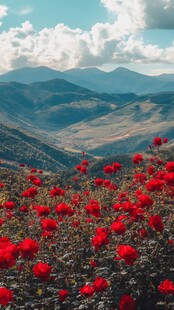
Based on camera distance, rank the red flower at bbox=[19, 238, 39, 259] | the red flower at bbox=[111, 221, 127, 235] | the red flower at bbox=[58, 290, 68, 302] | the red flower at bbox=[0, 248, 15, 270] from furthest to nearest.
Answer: the red flower at bbox=[111, 221, 127, 235], the red flower at bbox=[19, 238, 39, 259], the red flower at bbox=[58, 290, 68, 302], the red flower at bbox=[0, 248, 15, 270]

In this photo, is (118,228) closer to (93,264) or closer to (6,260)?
(93,264)

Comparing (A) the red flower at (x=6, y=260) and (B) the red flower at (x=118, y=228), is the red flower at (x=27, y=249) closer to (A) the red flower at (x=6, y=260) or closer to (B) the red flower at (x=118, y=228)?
(A) the red flower at (x=6, y=260)

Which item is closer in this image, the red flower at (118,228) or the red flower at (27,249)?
the red flower at (27,249)

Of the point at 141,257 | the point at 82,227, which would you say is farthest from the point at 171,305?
the point at 82,227

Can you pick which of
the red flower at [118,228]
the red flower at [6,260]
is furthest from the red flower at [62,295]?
the red flower at [118,228]

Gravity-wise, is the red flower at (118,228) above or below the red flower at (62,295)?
above

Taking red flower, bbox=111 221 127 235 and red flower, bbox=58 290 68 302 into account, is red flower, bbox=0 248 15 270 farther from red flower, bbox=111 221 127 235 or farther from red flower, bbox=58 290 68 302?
red flower, bbox=111 221 127 235

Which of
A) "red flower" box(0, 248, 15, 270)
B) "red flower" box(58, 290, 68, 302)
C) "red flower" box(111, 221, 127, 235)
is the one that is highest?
"red flower" box(111, 221, 127, 235)

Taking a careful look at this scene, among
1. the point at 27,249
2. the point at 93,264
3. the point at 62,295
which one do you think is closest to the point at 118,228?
the point at 93,264

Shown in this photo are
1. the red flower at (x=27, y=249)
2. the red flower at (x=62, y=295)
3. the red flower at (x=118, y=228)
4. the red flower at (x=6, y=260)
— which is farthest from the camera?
the red flower at (x=118, y=228)

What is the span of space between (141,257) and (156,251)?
0.42 meters

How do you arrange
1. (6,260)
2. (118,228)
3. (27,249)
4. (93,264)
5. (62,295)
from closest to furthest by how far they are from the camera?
1. (6,260)
2. (62,295)
3. (27,249)
4. (118,228)
5. (93,264)

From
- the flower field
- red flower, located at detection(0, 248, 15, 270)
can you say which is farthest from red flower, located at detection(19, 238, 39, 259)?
red flower, located at detection(0, 248, 15, 270)

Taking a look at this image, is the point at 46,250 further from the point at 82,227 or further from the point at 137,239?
the point at 137,239
